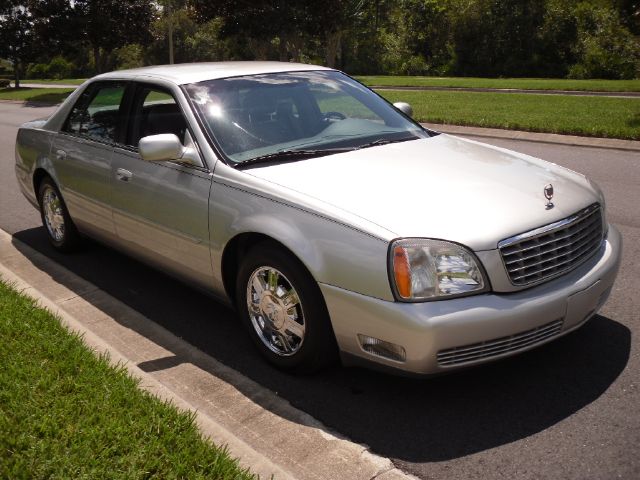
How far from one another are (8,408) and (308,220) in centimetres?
169

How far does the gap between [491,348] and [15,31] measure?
40.0 metres

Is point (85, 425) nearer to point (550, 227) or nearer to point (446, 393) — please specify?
point (446, 393)

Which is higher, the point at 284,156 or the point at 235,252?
the point at 284,156

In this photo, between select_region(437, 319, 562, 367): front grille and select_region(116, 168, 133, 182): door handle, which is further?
select_region(116, 168, 133, 182): door handle

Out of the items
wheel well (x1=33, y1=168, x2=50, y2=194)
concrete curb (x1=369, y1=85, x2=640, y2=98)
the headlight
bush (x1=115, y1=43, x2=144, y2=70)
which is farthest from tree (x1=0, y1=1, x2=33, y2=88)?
the headlight

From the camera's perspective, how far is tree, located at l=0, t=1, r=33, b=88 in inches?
1499

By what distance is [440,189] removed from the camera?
3861mm

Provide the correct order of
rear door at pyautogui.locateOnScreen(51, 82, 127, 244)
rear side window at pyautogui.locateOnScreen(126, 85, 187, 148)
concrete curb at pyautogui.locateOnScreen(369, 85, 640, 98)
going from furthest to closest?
1. concrete curb at pyautogui.locateOnScreen(369, 85, 640, 98)
2. rear door at pyautogui.locateOnScreen(51, 82, 127, 244)
3. rear side window at pyautogui.locateOnScreen(126, 85, 187, 148)

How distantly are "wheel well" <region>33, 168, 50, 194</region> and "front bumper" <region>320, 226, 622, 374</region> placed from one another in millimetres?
3871

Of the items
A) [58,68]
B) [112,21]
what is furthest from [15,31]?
[58,68]

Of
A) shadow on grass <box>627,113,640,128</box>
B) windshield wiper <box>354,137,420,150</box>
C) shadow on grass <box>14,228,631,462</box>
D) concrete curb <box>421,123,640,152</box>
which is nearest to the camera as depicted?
shadow on grass <box>14,228,631,462</box>

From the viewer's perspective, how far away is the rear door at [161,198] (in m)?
4.50

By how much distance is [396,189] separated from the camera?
12.7 ft

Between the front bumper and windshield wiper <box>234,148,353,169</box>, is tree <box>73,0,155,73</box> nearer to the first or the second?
windshield wiper <box>234,148,353,169</box>
